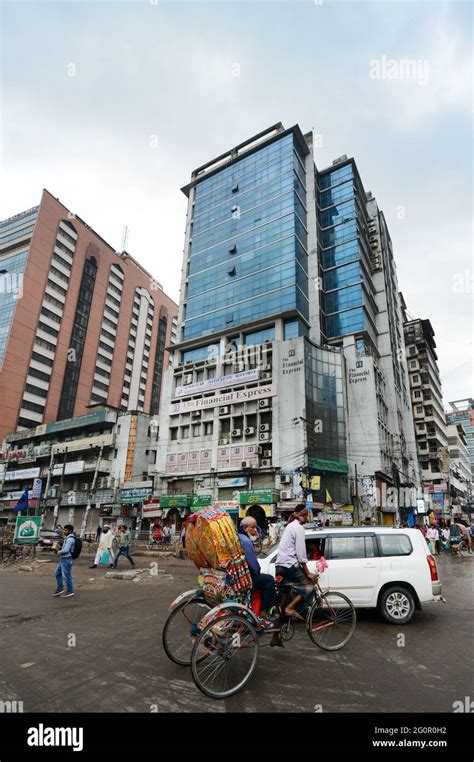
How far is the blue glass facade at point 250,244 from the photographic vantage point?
149 feet

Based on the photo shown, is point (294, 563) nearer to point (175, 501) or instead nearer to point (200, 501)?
point (200, 501)

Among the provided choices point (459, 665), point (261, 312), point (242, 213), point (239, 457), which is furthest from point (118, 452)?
point (459, 665)

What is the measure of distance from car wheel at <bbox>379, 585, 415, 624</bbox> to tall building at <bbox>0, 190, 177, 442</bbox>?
59365mm

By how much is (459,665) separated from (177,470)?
39.2m

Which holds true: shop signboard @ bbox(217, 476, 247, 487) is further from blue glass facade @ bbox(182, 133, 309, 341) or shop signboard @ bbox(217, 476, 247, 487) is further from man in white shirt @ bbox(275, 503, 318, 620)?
man in white shirt @ bbox(275, 503, 318, 620)

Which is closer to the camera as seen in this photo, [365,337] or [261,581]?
[261,581]

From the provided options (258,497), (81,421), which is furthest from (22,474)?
(258,497)

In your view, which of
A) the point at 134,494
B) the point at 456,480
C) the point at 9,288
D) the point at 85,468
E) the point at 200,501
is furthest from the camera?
the point at 456,480

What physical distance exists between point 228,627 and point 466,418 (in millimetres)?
138666

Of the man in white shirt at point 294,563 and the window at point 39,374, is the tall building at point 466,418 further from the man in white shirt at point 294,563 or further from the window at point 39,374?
the man in white shirt at point 294,563

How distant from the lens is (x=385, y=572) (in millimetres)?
7102

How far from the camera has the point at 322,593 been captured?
5574 mm

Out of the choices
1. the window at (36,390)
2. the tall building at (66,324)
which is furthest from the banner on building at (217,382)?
the tall building at (66,324)

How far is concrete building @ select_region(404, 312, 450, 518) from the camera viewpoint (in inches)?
2496
